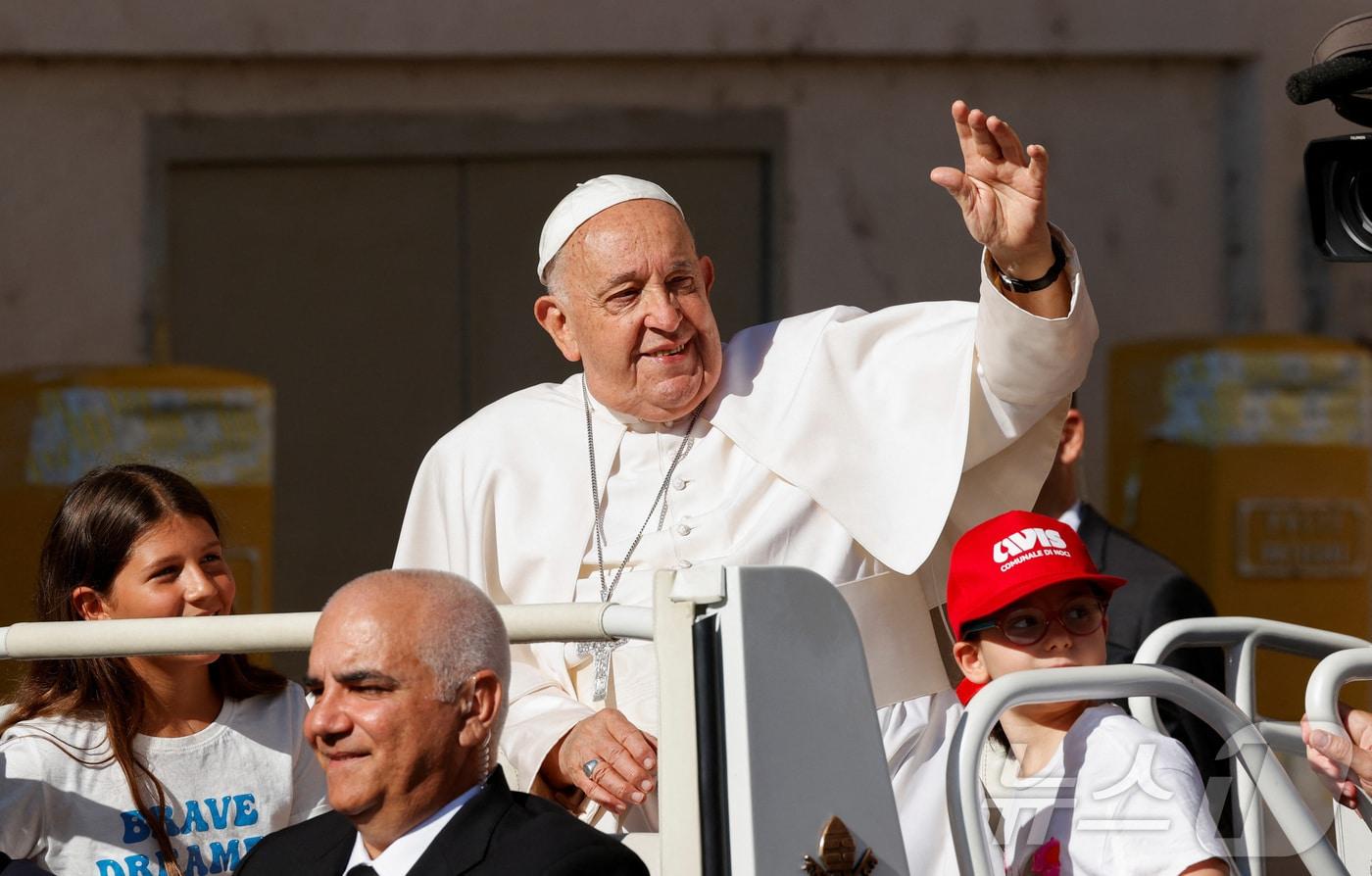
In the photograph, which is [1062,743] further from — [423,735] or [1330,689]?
[423,735]

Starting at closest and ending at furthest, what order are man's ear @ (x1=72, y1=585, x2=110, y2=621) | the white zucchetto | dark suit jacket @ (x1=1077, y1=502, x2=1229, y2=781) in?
1. man's ear @ (x1=72, y1=585, x2=110, y2=621)
2. the white zucchetto
3. dark suit jacket @ (x1=1077, y1=502, x2=1229, y2=781)

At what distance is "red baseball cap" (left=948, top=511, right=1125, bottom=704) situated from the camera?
2910 millimetres

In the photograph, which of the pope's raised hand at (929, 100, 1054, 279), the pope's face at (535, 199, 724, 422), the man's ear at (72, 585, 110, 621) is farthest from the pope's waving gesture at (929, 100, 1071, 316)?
the man's ear at (72, 585, 110, 621)

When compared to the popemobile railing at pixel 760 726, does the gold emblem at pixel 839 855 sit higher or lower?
lower

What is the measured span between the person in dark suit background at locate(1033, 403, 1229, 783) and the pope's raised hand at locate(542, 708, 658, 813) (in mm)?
1104

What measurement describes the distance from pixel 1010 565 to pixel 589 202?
114 cm

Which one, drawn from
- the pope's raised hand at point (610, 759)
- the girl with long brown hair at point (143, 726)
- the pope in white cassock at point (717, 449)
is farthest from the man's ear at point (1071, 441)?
the girl with long brown hair at point (143, 726)

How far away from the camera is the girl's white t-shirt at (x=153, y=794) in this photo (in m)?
3.11

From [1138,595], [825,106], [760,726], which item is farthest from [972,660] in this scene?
[825,106]

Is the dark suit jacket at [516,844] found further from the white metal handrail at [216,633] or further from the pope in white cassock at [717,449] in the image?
the pope in white cassock at [717,449]

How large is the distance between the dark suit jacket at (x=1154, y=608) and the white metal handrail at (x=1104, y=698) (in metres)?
1.23

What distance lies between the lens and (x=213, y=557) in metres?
3.40

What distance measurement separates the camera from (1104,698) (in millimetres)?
2570

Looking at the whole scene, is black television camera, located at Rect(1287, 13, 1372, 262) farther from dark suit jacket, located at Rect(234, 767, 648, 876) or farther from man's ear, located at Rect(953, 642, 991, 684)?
dark suit jacket, located at Rect(234, 767, 648, 876)
